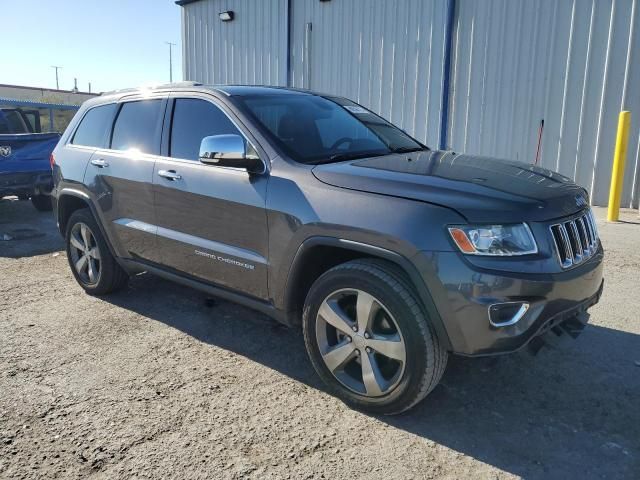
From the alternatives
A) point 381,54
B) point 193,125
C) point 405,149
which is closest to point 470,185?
point 405,149

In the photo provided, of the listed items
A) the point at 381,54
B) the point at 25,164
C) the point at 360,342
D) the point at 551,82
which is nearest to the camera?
the point at 360,342

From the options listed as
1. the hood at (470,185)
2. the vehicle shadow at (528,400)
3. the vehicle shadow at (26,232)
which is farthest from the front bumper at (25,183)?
the hood at (470,185)

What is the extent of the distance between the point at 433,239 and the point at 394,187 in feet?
1.21

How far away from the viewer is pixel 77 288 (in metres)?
5.14

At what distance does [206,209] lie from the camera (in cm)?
355

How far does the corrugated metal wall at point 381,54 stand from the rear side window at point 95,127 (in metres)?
7.19

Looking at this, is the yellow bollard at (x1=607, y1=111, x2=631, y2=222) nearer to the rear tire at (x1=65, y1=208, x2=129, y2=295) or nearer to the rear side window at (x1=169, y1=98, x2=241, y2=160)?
the rear side window at (x1=169, y1=98, x2=241, y2=160)

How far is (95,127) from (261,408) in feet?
10.0

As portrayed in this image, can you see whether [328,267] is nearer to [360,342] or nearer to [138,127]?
[360,342]

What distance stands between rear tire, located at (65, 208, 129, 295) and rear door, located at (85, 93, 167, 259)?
275 millimetres

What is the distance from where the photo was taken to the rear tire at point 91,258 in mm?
4625

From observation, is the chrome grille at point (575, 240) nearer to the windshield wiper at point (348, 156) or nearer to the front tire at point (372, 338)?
the front tire at point (372, 338)

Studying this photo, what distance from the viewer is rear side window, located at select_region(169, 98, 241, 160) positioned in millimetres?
3654

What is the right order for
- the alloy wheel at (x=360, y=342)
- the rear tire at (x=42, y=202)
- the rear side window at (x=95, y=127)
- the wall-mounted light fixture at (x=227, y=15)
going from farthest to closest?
the wall-mounted light fixture at (x=227, y=15), the rear tire at (x=42, y=202), the rear side window at (x=95, y=127), the alloy wheel at (x=360, y=342)
